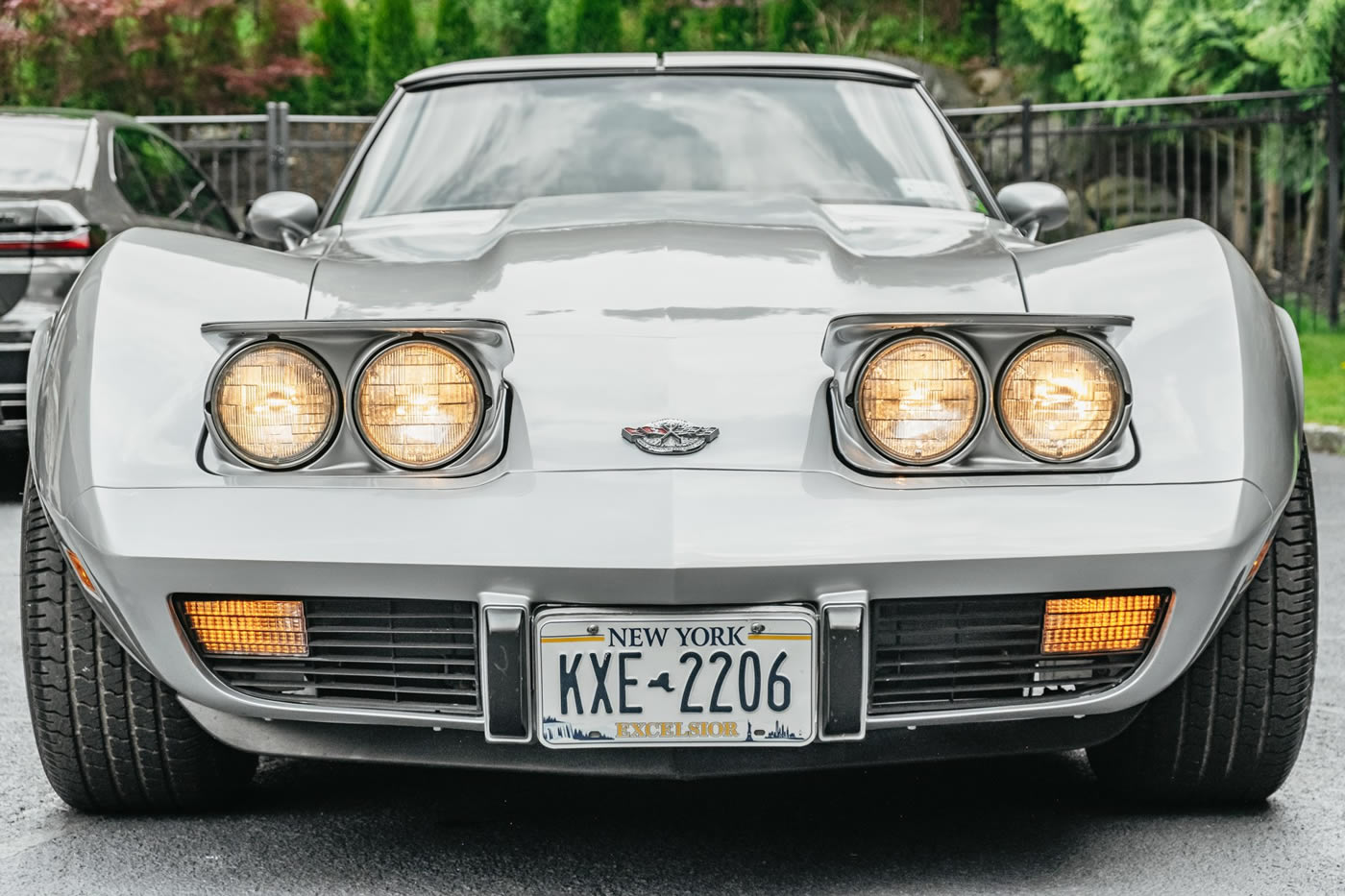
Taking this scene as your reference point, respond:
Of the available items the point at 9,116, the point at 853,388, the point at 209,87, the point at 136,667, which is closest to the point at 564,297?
the point at 853,388

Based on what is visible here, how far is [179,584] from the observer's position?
244 centimetres

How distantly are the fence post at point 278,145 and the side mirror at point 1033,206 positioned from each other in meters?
10.1

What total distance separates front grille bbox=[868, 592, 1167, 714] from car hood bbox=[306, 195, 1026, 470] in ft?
0.86

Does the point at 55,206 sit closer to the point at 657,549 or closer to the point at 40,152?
the point at 40,152

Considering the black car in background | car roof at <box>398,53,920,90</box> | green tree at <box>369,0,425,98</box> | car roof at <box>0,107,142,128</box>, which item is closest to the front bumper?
car roof at <box>398,53,920,90</box>

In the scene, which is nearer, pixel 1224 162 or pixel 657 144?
pixel 657 144

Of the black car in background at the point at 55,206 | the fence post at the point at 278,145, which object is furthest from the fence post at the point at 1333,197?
the black car in background at the point at 55,206

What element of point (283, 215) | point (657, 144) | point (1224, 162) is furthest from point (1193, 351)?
point (1224, 162)

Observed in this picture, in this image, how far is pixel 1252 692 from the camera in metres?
2.71

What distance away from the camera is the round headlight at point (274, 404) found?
2498 millimetres

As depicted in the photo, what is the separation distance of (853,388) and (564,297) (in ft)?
1.52

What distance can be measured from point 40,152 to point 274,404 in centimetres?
489

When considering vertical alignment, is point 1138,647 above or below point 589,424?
below

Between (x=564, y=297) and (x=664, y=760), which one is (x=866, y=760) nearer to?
(x=664, y=760)
